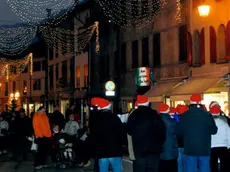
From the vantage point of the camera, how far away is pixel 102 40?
4438cm

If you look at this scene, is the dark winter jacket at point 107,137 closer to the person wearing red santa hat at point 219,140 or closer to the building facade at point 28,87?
the person wearing red santa hat at point 219,140

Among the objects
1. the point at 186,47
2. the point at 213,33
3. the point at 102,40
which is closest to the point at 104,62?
the point at 102,40

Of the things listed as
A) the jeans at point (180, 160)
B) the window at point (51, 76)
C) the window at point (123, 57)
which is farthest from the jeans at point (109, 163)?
the window at point (51, 76)

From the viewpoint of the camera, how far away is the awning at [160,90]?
28050 mm

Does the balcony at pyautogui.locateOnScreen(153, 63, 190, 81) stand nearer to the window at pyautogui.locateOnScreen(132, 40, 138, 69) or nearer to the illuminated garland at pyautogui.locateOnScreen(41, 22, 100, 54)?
the window at pyautogui.locateOnScreen(132, 40, 138, 69)

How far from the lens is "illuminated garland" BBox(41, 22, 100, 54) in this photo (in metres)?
47.9

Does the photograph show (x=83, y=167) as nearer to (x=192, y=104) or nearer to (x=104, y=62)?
(x=192, y=104)

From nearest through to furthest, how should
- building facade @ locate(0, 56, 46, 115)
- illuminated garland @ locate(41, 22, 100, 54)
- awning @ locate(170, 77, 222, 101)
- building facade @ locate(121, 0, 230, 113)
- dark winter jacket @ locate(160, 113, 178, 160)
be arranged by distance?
dark winter jacket @ locate(160, 113, 178, 160), awning @ locate(170, 77, 222, 101), building facade @ locate(121, 0, 230, 113), illuminated garland @ locate(41, 22, 100, 54), building facade @ locate(0, 56, 46, 115)

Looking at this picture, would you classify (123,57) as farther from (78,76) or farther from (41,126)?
(41,126)

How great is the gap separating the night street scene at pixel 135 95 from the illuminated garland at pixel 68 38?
11 cm

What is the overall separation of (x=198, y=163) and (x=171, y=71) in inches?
733

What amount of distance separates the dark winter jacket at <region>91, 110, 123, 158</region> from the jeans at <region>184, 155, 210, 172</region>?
4.78ft

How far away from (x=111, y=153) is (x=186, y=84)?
16.1 metres

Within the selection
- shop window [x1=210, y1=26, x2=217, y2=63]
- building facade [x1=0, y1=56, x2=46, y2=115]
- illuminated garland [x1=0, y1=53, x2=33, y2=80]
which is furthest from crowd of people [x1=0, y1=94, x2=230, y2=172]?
illuminated garland [x1=0, y1=53, x2=33, y2=80]
